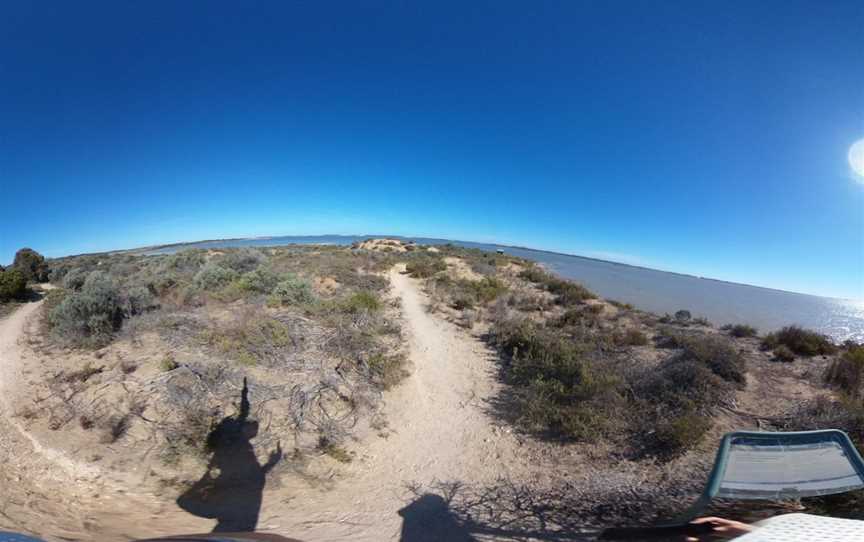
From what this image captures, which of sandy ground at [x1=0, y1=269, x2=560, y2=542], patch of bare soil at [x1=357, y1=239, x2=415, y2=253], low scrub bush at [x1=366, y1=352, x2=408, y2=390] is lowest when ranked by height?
sandy ground at [x1=0, y1=269, x2=560, y2=542]

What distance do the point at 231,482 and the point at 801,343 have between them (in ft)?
37.8

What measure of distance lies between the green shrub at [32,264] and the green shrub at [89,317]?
12.6 metres

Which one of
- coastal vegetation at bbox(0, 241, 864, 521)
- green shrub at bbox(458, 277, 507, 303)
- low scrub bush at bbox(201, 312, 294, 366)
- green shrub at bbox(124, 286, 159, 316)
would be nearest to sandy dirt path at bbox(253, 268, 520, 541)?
coastal vegetation at bbox(0, 241, 864, 521)

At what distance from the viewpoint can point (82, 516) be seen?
3.15 m

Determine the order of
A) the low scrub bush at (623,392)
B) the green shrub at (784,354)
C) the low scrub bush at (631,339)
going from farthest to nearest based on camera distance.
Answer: the low scrub bush at (631,339)
the green shrub at (784,354)
the low scrub bush at (623,392)

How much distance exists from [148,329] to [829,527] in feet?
31.8

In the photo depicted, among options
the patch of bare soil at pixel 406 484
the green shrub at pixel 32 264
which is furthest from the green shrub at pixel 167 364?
the green shrub at pixel 32 264

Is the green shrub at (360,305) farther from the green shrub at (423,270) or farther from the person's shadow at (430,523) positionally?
the green shrub at (423,270)

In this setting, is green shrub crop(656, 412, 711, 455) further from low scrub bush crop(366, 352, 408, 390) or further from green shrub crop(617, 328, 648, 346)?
low scrub bush crop(366, 352, 408, 390)

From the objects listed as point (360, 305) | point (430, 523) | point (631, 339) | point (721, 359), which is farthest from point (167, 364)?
point (721, 359)

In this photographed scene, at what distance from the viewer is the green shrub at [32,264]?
15.4 meters

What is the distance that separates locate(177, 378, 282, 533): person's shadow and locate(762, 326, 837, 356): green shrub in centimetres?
1102

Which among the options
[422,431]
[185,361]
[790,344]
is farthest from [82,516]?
[790,344]

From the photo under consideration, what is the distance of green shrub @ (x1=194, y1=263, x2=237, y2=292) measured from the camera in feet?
35.6
